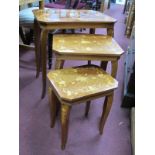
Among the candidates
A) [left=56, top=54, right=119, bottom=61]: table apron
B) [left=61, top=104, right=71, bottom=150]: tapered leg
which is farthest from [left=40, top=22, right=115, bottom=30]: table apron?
[left=61, top=104, right=71, bottom=150]: tapered leg

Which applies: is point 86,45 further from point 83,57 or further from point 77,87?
point 77,87

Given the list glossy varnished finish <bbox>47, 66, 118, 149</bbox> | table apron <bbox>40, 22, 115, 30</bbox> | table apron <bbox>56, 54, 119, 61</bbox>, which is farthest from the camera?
table apron <bbox>40, 22, 115, 30</bbox>

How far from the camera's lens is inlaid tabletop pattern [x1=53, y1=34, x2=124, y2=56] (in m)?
1.34

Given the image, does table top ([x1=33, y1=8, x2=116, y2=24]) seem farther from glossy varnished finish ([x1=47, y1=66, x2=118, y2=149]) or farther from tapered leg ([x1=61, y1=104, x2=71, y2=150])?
tapered leg ([x1=61, y1=104, x2=71, y2=150])

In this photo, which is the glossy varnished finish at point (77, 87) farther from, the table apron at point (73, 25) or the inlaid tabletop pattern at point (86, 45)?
the table apron at point (73, 25)

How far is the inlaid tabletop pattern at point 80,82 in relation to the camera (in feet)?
3.72

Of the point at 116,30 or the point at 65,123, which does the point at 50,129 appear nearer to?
the point at 65,123

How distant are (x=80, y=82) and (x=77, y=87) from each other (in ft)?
0.20

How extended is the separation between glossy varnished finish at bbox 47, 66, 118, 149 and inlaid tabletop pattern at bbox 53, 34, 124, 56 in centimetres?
12

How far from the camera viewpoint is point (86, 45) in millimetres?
1428

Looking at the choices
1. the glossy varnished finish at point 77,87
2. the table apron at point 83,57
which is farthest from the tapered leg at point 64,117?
the table apron at point 83,57
